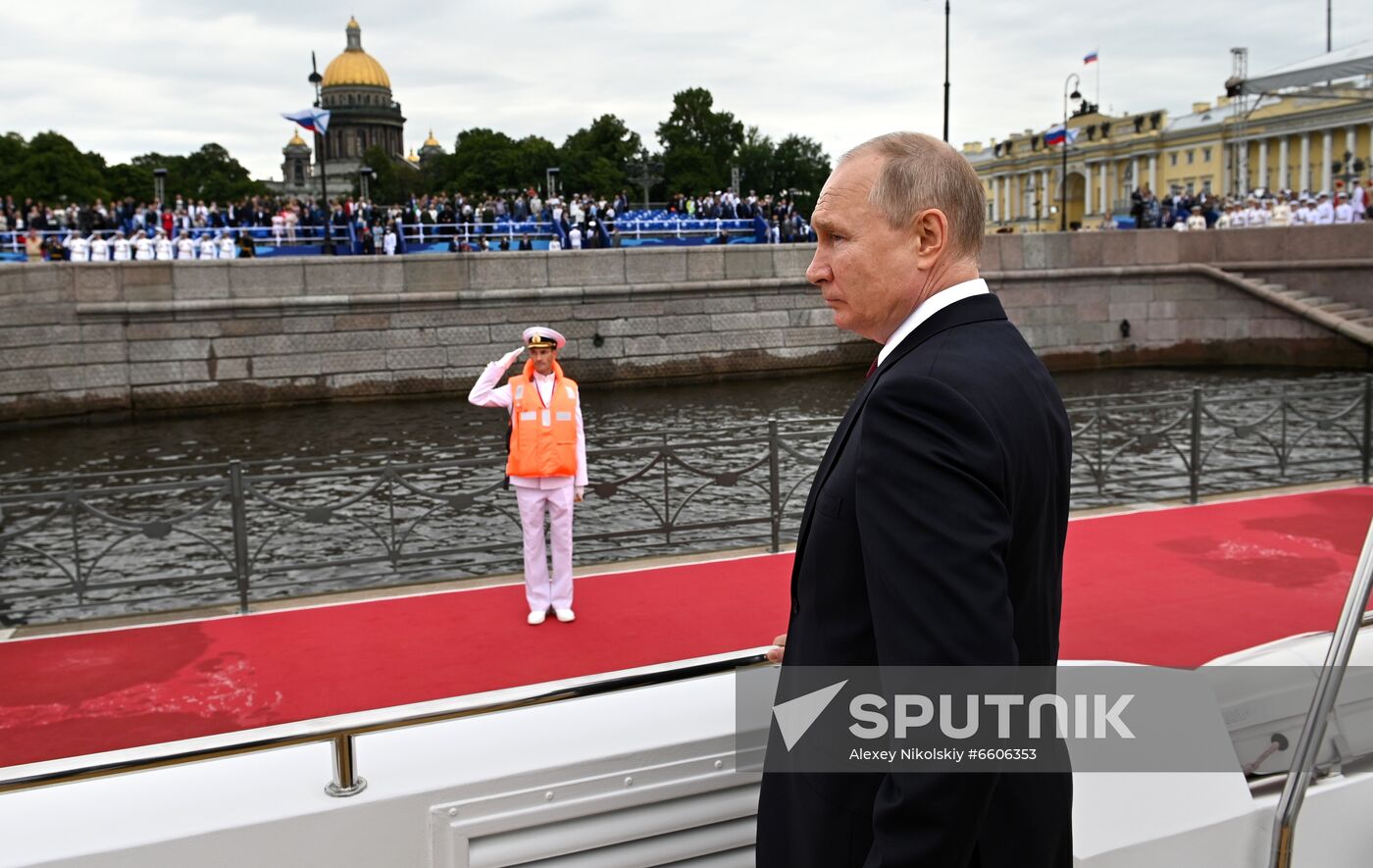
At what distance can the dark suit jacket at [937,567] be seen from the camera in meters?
1.44

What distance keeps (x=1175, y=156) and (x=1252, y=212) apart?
2352 inches

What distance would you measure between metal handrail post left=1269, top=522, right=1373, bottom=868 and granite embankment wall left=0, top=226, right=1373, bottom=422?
21503 mm

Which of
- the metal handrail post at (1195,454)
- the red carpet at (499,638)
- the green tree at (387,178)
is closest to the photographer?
the red carpet at (499,638)

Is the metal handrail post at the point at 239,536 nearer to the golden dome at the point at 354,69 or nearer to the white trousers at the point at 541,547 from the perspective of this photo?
the white trousers at the point at 541,547

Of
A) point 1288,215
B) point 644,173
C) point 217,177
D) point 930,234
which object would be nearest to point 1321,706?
point 930,234

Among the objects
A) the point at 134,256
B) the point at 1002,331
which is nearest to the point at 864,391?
the point at 1002,331

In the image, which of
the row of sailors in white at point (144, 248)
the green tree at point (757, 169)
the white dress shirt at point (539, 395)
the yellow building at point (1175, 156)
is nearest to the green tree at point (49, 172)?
the green tree at point (757, 169)

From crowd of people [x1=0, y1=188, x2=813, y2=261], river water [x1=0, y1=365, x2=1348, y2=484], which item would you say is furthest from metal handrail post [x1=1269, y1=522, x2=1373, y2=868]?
crowd of people [x1=0, y1=188, x2=813, y2=261]

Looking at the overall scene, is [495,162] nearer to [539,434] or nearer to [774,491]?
[774,491]

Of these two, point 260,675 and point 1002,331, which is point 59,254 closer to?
point 260,675

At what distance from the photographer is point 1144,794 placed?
6.98ft

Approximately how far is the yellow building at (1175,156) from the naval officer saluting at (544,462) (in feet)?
187

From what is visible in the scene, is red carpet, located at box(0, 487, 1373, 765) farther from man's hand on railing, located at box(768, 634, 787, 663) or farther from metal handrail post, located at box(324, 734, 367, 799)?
man's hand on railing, located at box(768, 634, 787, 663)

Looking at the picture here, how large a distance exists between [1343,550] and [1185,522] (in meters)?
1.17
